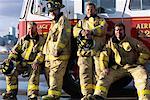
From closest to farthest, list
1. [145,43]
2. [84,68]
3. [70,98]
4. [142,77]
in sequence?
[142,77], [84,68], [145,43], [70,98]

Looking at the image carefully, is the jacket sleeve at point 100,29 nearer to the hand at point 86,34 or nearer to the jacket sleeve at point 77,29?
the hand at point 86,34

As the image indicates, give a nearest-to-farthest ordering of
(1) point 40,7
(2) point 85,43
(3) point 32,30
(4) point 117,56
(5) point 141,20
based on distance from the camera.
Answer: (4) point 117,56
(2) point 85,43
(3) point 32,30
(5) point 141,20
(1) point 40,7

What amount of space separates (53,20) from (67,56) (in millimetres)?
847

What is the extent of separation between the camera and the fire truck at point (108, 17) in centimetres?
953

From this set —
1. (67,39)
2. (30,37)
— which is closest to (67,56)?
(67,39)

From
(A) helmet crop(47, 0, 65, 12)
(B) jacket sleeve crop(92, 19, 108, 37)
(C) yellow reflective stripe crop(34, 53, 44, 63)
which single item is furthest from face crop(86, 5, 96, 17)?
(C) yellow reflective stripe crop(34, 53, 44, 63)

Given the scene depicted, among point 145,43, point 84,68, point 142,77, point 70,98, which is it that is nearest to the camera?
point 142,77

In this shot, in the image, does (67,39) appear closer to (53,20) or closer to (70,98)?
(53,20)

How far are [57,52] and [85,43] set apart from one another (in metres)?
0.60

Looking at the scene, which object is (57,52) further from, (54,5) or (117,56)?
(117,56)

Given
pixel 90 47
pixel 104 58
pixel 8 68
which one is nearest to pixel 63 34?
pixel 90 47

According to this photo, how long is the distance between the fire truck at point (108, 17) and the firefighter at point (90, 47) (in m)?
0.40

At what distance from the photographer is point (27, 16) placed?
10492mm

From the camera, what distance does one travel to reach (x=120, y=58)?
8609 millimetres
